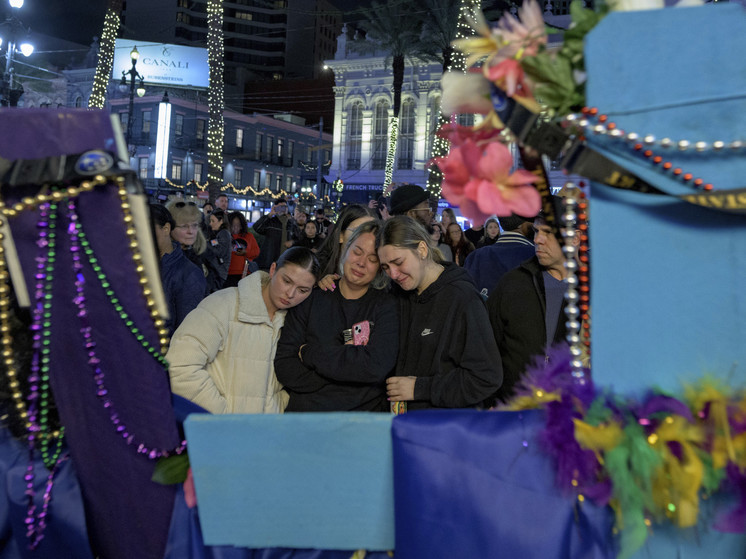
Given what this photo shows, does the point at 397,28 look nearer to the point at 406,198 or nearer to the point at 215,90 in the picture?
the point at 215,90

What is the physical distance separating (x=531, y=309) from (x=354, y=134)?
1343 inches

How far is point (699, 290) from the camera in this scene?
139 cm

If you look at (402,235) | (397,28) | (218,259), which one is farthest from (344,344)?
(397,28)

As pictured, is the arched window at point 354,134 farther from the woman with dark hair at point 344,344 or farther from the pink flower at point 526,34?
the pink flower at point 526,34

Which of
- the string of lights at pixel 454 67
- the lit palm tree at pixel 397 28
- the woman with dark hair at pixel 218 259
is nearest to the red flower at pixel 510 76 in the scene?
the woman with dark hair at pixel 218 259

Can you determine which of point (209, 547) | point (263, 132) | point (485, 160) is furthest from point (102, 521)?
point (263, 132)

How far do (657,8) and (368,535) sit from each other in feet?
4.67

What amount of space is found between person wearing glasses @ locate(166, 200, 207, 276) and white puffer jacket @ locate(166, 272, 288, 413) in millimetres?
2777

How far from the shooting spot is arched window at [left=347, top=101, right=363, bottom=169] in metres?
35.9

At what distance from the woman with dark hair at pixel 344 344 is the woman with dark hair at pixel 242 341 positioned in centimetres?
7

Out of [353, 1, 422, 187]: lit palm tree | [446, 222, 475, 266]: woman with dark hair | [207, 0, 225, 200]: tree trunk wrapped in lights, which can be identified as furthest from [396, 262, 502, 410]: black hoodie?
[353, 1, 422, 187]: lit palm tree

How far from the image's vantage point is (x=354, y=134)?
120 ft

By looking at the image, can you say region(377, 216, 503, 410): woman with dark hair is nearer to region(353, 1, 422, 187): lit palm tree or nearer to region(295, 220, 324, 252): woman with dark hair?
region(295, 220, 324, 252): woman with dark hair

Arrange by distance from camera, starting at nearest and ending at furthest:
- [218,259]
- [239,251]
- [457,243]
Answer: [218,259], [239,251], [457,243]
